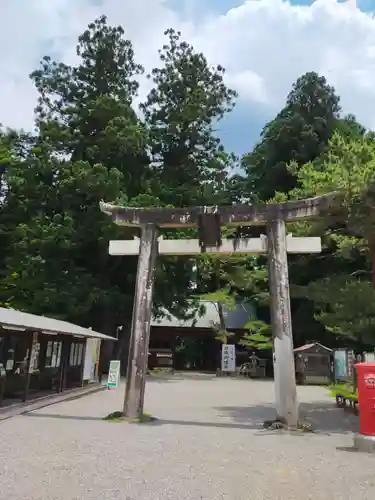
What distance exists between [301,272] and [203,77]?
13568 millimetres

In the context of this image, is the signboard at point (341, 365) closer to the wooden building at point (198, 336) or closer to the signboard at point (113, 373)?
the wooden building at point (198, 336)

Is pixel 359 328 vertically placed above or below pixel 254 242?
below

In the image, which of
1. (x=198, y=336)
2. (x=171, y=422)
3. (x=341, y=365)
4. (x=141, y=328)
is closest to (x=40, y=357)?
(x=141, y=328)

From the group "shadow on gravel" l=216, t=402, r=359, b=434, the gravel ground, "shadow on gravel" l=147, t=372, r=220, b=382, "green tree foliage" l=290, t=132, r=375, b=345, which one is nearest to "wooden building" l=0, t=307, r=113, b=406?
the gravel ground

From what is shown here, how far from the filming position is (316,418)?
1179 cm

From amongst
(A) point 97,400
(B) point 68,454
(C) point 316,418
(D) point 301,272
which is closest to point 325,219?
(C) point 316,418

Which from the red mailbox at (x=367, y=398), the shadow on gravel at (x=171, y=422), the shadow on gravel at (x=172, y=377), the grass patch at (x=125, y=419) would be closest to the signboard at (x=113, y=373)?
the shadow on gravel at (x=172, y=377)

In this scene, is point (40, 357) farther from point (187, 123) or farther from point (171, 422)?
point (187, 123)

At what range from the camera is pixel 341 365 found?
71.1 feet

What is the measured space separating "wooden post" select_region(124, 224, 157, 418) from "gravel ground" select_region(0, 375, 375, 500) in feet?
2.28

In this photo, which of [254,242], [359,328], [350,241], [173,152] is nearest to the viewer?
[359,328]

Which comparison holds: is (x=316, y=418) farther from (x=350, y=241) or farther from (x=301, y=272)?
(x=301, y=272)

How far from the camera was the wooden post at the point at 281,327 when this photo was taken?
9688 mm

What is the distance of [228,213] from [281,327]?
2.95 metres
